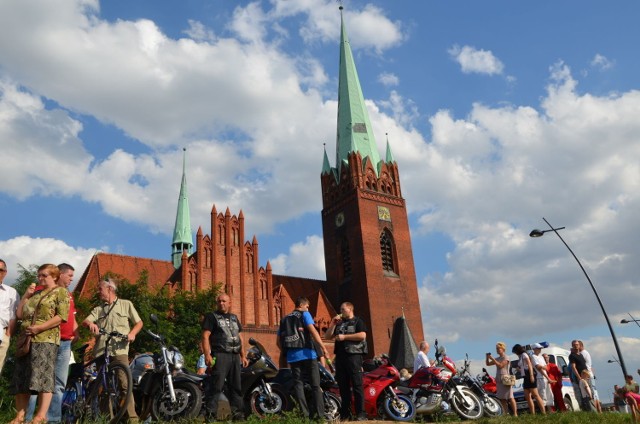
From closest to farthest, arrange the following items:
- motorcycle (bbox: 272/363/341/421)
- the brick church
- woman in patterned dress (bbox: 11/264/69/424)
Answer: woman in patterned dress (bbox: 11/264/69/424), motorcycle (bbox: 272/363/341/421), the brick church

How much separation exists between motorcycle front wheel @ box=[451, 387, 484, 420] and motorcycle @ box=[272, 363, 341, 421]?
1.89 metres

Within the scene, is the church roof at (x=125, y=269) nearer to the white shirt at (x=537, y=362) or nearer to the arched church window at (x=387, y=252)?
the arched church window at (x=387, y=252)

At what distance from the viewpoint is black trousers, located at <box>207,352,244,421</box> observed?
281 inches

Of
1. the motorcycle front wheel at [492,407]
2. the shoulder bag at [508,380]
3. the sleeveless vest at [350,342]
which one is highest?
the sleeveless vest at [350,342]

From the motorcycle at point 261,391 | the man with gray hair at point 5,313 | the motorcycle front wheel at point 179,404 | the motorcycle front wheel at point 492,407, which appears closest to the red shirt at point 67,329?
the man with gray hair at point 5,313

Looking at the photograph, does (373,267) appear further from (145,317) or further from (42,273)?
(42,273)

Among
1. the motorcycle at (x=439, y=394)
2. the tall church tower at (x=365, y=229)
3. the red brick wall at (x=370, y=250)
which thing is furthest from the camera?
the tall church tower at (x=365, y=229)

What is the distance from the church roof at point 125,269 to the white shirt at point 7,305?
28.2m

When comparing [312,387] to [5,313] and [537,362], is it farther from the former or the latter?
[537,362]

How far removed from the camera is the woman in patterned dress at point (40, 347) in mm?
5824

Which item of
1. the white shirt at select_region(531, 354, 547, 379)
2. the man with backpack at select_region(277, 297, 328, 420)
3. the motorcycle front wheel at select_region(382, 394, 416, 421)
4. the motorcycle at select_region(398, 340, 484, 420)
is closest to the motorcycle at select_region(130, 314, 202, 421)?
the man with backpack at select_region(277, 297, 328, 420)

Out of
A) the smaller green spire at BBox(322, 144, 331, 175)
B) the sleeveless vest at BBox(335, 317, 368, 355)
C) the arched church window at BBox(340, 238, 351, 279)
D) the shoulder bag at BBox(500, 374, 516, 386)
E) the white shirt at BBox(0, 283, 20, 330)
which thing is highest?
the smaller green spire at BBox(322, 144, 331, 175)

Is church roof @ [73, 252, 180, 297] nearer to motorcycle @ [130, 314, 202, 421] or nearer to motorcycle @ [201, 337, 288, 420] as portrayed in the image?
motorcycle @ [201, 337, 288, 420]

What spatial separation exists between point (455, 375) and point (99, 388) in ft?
18.7
